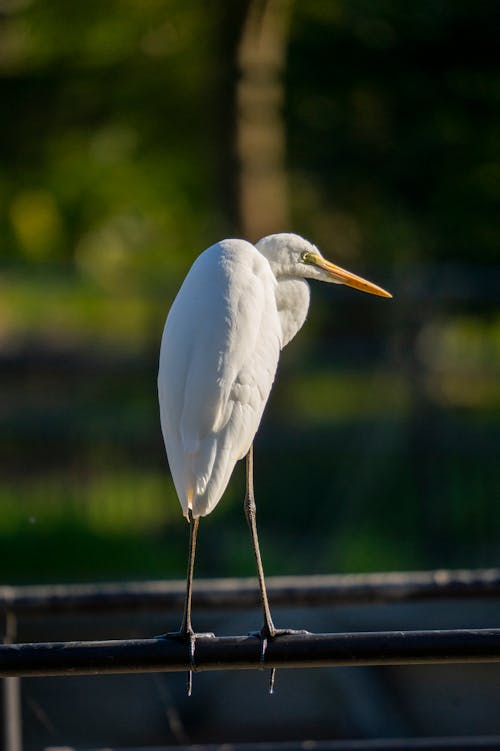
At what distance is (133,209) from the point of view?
9.73 meters

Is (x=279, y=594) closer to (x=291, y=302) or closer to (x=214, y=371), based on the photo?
(x=214, y=371)

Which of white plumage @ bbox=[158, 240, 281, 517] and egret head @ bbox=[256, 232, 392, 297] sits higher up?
egret head @ bbox=[256, 232, 392, 297]

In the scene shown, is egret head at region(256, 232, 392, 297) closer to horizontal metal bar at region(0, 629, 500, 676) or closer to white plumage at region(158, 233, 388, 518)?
white plumage at region(158, 233, 388, 518)

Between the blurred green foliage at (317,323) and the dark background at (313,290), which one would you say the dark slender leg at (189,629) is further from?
the blurred green foliage at (317,323)

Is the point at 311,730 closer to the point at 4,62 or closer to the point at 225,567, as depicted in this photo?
the point at 225,567

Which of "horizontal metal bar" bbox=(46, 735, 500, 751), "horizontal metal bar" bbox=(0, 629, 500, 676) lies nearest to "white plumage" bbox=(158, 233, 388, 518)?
"horizontal metal bar" bbox=(0, 629, 500, 676)

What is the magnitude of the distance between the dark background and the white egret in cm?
213

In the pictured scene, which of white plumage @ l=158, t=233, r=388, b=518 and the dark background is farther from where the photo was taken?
the dark background

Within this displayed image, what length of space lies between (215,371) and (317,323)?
4689 millimetres

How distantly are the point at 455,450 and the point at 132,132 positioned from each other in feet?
17.6

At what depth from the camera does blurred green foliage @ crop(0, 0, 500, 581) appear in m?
4.67

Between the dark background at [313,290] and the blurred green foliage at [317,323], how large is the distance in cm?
1

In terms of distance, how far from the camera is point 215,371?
1.50 metres

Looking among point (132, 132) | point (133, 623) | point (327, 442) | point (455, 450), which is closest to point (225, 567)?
point (327, 442)
